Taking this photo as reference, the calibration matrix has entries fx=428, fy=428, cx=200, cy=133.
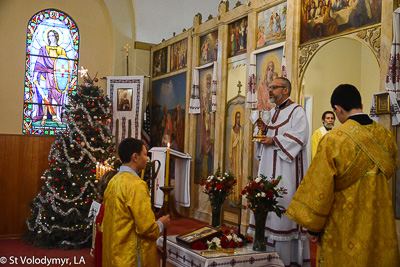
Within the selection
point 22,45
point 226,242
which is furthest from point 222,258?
point 22,45

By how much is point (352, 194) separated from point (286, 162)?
182 cm

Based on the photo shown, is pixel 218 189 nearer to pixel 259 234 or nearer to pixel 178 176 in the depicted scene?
pixel 259 234

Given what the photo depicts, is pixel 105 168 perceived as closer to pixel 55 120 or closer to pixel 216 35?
pixel 216 35

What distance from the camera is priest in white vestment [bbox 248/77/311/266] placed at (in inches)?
193

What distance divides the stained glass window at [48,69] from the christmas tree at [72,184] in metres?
4.13

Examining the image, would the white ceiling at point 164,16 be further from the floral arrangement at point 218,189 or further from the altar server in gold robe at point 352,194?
the altar server in gold robe at point 352,194

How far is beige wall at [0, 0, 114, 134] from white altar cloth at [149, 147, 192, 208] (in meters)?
3.68

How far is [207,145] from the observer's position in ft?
34.4

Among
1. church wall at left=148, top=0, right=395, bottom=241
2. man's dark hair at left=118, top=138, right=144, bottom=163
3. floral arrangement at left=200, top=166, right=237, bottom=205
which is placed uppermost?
church wall at left=148, top=0, right=395, bottom=241

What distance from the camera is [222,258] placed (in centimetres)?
A: 381

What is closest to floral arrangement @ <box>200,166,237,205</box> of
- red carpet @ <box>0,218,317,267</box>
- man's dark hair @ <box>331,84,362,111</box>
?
man's dark hair @ <box>331,84,362,111</box>

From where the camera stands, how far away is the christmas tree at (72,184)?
807 centimetres

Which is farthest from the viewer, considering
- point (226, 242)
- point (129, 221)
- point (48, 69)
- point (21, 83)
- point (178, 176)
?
point (48, 69)

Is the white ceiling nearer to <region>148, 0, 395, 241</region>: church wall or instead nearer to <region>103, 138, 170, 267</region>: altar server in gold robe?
<region>148, 0, 395, 241</region>: church wall
